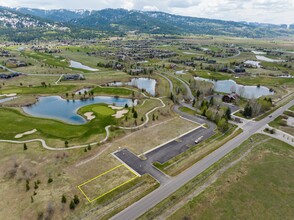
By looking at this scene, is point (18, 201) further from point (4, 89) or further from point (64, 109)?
point (4, 89)

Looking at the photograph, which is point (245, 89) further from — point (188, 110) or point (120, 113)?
point (120, 113)

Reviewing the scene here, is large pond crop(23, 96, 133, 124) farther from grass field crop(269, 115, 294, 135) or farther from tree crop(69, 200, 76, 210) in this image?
grass field crop(269, 115, 294, 135)

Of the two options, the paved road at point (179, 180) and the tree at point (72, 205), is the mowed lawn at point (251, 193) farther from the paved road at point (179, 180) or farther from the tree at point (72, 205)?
the tree at point (72, 205)

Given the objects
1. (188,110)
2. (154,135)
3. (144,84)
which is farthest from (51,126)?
(144,84)

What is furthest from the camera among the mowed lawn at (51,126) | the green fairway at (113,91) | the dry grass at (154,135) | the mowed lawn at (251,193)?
the green fairway at (113,91)

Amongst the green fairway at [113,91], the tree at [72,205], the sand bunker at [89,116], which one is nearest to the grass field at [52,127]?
the sand bunker at [89,116]


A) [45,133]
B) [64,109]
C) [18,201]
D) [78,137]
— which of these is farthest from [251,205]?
[64,109]
